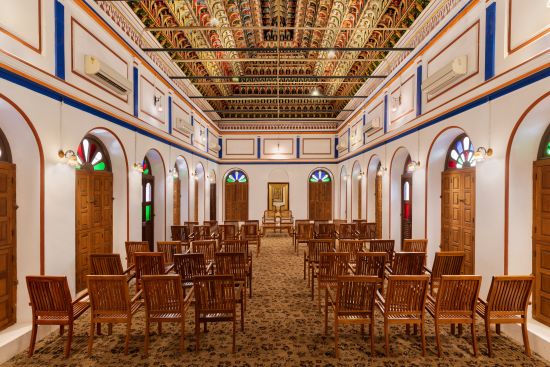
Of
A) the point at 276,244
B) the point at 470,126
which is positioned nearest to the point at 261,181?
the point at 276,244

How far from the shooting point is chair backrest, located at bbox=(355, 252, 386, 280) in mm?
4133

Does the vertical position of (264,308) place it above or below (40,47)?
below

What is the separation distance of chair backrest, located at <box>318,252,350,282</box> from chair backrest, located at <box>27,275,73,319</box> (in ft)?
10.2

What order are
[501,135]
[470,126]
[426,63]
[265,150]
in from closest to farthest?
[501,135] < [470,126] < [426,63] < [265,150]

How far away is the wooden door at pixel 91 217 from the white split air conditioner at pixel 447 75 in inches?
248

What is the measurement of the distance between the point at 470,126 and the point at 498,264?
2.08 metres

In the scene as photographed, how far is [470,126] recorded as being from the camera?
459 centimetres

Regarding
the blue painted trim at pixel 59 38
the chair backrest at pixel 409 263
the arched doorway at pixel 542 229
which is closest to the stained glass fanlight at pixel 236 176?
the blue painted trim at pixel 59 38

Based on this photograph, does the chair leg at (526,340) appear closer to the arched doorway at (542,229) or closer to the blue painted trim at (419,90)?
the arched doorway at (542,229)

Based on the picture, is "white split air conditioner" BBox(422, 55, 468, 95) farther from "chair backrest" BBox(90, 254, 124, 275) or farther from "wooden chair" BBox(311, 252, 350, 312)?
"chair backrest" BBox(90, 254, 124, 275)

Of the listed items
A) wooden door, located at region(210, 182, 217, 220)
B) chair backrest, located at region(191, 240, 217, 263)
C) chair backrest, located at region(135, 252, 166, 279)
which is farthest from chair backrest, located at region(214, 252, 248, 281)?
wooden door, located at region(210, 182, 217, 220)

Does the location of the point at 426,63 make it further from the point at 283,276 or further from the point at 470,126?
the point at 283,276

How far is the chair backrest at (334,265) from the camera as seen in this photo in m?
4.27

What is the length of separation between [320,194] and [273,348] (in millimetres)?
11372
